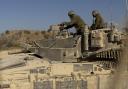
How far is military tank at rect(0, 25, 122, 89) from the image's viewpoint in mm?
10562

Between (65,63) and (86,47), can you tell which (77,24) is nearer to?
(86,47)

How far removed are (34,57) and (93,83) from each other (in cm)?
239

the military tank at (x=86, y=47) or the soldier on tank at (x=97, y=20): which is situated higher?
Result: the soldier on tank at (x=97, y=20)

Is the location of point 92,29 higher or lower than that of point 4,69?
higher

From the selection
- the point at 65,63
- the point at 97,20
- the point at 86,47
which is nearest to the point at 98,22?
the point at 97,20

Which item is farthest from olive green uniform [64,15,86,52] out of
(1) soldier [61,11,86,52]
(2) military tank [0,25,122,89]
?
(2) military tank [0,25,122,89]

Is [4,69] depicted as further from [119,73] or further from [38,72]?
[119,73]

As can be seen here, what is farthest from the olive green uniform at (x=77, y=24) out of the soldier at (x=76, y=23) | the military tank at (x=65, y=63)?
the military tank at (x=65, y=63)

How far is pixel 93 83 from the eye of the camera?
11.2m

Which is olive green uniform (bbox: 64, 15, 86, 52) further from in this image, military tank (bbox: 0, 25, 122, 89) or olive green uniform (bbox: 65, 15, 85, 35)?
military tank (bbox: 0, 25, 122, 89)

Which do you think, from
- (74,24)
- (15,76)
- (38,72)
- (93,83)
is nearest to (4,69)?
(15,76)

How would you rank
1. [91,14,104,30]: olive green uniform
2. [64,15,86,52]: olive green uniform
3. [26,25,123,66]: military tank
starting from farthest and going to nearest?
[91,14,104,30]: olive green uniform < [64,15,86,52]: olive green uniform < [26,25,123,66]: military tank

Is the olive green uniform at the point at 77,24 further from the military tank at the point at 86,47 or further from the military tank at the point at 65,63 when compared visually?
the military tank at the point at 86,47

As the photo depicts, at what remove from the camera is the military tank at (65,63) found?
34.7ft
